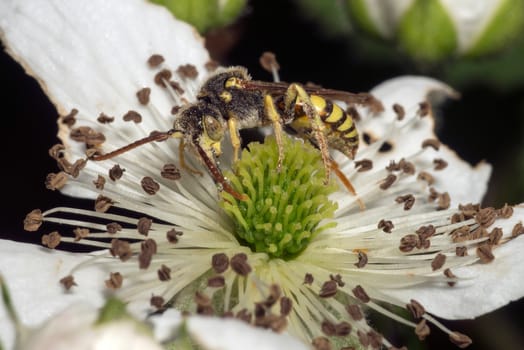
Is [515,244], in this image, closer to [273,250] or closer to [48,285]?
[273,250]

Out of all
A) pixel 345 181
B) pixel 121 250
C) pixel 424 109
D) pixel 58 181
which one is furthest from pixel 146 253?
pixel 424 109

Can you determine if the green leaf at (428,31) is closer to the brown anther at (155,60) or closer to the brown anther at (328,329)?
the brown anther at (155,60)

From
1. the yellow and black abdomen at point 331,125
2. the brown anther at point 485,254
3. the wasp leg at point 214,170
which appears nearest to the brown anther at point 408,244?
the brown anther at point 485,254

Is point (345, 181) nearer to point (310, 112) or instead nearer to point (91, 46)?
point (310, 112)

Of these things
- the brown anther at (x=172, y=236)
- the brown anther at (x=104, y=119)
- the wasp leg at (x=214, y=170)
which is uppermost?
the brown anther at (x=104, y=119)

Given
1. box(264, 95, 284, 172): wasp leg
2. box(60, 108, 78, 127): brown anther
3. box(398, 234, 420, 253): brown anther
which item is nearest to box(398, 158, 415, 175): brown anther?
box(398, 234, 420, 253): brown anther

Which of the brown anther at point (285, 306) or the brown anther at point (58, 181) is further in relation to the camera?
the brown anther at point (58, 181)
